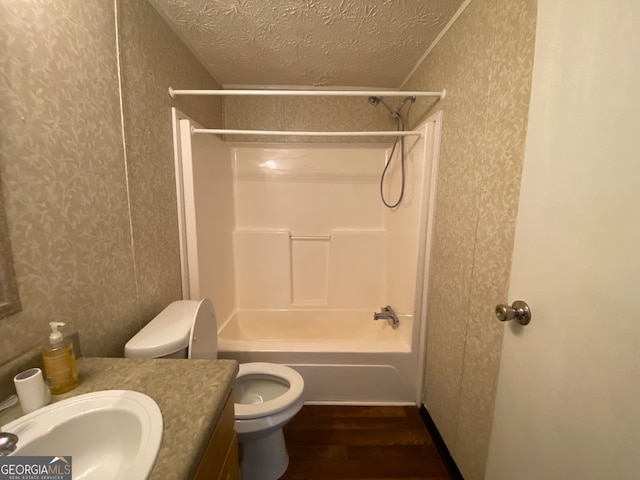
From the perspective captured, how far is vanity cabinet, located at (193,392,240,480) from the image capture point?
0.58 meters

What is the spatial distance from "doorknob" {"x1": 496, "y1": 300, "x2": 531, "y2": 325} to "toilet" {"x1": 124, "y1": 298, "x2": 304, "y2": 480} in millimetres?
939

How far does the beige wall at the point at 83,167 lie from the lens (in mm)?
655

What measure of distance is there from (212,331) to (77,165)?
2.65 ft

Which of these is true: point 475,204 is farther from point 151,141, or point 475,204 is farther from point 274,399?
point 151,141

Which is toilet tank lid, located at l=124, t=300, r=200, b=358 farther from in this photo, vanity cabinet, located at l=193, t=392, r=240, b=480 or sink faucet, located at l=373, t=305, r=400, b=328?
sink faucet, located at l=373, t=305, r=400, b=328

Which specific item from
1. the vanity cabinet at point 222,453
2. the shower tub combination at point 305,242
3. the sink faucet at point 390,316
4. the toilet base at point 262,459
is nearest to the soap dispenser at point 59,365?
the vanity cabinet at point 222,453

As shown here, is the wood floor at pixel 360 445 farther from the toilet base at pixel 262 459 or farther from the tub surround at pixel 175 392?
the tub surround at pixel 175 392

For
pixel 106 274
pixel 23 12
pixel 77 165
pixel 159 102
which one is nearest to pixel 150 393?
pixel 106 274

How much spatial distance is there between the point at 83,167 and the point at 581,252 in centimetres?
140

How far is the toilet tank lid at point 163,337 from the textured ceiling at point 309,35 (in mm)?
1400

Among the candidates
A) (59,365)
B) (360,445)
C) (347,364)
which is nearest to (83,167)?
(59,365)

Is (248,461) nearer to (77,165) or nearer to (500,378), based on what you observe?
(500,378)

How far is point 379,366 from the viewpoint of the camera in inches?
64.2

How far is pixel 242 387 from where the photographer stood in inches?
56.0
